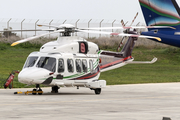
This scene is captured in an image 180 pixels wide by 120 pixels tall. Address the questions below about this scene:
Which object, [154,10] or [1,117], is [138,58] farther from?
[1,117]

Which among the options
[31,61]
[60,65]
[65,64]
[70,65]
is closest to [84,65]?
[70,65]

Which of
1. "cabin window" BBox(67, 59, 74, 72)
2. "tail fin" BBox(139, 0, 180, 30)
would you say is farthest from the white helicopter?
"tail fin" BBox(139, 0, 180, 30)

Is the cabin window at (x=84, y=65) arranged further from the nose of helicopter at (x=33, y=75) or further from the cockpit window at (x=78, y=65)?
→ the nose of helicopter at (x=33, y=75)

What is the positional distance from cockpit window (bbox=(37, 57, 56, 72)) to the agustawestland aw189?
9.22 m

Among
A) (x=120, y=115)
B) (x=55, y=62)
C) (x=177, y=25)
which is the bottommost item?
(x=120, y=115)

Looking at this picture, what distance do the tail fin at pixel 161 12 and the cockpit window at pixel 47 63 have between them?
10.2 m

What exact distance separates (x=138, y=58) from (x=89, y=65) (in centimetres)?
3344

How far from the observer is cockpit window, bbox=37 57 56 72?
21203mm

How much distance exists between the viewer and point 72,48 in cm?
2278

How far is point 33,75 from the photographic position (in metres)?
20.2

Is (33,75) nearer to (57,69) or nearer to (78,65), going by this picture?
(57,69)

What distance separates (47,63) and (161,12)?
10664 millimetres

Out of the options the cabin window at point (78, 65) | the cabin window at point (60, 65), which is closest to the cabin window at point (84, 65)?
the cabin window at point (78, 65)

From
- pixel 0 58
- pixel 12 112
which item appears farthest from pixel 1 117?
pixel 0 58
